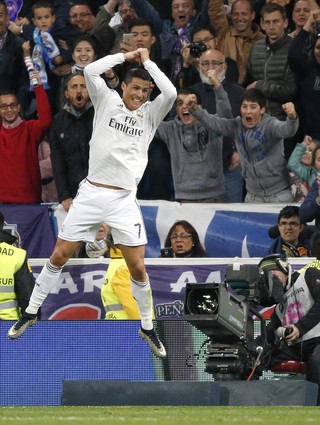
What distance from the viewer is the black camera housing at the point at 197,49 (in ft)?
49.5

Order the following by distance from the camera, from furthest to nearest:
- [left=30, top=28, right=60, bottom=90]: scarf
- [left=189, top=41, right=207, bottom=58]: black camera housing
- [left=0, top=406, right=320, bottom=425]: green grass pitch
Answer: [left=30, top=28, right=60, bottom=90]: scarf → [left=189, top=41, right=207, bottom=58]: black camera housing → [left=0, top=406, right=320, bottom=425]: green grass pitch

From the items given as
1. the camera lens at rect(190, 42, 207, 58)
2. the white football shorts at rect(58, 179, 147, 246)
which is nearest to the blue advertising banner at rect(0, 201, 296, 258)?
the camera lens at rect(190, 42, 207, 58)

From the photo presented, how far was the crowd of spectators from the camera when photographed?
14688mm

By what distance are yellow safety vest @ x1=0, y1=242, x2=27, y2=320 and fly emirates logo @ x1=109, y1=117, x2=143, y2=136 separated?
1.95m

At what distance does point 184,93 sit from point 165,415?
5.70m

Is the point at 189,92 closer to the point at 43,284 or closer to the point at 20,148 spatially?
the point at 20,148

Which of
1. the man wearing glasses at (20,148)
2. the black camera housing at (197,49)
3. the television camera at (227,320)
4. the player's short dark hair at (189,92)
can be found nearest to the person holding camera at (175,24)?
the black camera housing at (197,49)

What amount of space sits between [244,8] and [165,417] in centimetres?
723

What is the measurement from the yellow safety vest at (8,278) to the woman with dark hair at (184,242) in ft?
6.43

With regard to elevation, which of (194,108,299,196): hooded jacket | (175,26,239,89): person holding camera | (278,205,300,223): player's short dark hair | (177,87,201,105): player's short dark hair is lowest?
(278,205,300,223): player's short dark hair

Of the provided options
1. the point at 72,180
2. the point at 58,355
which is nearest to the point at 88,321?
the point at 58,355

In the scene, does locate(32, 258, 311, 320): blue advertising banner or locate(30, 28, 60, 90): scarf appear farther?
locate(30, 28, 60, 90): scarf

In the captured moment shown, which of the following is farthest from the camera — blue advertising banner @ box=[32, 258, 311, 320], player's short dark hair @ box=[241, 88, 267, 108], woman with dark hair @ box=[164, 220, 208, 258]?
player's short dark hair @ box=[241, 88, 267, 108]

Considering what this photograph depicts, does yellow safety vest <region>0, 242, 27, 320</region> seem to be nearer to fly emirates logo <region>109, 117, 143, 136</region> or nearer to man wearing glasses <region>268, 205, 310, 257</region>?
fly emirates logo <region>109, 117, 143, 136</region>
